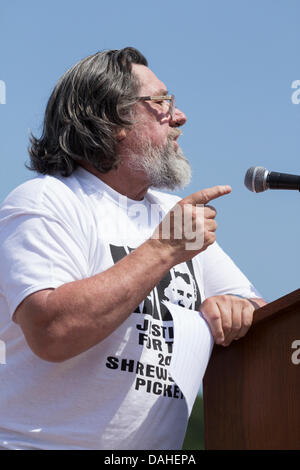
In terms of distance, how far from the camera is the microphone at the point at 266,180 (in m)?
2.04

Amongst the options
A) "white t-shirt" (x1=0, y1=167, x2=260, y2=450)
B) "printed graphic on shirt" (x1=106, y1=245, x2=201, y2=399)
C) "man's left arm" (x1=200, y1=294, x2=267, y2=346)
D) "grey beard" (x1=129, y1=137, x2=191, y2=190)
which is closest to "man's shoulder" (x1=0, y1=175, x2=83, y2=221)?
"white t-shirt" (x1=0, y1=167, x2=260, y2=450)

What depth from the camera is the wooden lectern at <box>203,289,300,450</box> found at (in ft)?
6.43

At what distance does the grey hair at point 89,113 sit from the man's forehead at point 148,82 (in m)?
0.02

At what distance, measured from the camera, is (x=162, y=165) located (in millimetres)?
2590

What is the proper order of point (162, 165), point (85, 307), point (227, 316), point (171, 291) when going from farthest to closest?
point (162, 165)
point (171, 291)
point (227, 316)
point (85, 307)

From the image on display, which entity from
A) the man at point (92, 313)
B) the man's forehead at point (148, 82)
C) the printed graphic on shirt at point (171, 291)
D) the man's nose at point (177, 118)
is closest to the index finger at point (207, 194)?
the man at point (92, 313)

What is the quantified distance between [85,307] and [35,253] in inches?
9.4

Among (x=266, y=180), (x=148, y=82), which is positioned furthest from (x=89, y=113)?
(x=266, y=180)

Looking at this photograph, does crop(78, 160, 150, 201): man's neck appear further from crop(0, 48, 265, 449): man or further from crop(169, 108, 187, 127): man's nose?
crop(169, 108, 187, 127): man's nose

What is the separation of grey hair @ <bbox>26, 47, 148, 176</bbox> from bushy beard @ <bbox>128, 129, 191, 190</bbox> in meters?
0.09

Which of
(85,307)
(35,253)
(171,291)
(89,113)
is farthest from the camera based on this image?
(89,113)

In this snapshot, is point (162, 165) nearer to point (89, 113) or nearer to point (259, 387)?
point (89, 113)
